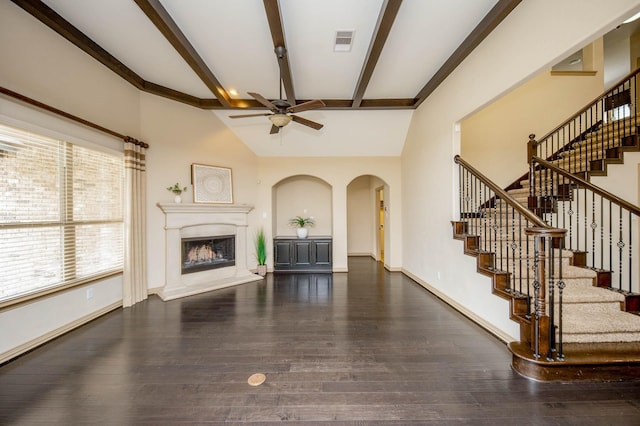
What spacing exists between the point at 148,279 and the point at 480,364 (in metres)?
4.72

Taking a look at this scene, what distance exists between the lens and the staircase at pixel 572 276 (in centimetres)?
202

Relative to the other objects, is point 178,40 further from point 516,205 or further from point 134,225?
point 516,205

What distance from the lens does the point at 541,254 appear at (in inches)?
81.3

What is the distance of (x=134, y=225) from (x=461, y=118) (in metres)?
5.05

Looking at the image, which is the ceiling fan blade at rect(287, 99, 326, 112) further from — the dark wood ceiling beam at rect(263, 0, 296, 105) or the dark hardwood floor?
the dark hardwood floor

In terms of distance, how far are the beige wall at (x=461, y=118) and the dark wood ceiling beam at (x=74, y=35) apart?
479cm

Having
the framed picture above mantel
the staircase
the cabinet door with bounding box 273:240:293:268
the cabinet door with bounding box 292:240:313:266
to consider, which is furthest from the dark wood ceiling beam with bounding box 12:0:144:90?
the staircase

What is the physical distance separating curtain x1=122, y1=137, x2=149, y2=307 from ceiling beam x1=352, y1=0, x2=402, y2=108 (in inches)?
143

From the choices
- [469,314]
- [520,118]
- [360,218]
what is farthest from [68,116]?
[520,118]

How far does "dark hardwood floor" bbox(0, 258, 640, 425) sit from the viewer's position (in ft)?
Result: 5.60

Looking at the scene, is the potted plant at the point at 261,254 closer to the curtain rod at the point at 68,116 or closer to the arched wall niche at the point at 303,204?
the arched wall niche at the point at 303,204

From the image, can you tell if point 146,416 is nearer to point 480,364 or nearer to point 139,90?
point 480,364

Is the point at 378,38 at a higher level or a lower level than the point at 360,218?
higher

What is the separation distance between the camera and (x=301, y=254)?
19.2ft
